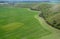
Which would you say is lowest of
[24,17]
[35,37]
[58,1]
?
[35,37]

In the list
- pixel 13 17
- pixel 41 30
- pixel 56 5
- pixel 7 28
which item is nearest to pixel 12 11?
pixel 13 17

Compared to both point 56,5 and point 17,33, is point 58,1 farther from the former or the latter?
point 17,33

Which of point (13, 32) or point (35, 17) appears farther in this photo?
point (35, 17)

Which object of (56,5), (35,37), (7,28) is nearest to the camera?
(35,37)

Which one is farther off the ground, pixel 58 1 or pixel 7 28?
pixel 58 1

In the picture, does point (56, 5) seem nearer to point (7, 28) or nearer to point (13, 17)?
point (13, 17)

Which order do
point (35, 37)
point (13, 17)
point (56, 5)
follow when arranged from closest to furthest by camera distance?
1. point (35, 37)
2. point (13, 17)
3. point (56, 5)

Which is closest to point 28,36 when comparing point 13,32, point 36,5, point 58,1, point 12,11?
point 13,32
